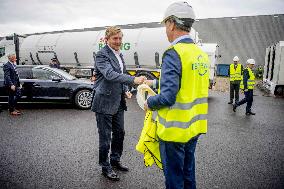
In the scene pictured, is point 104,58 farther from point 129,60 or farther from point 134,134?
point 129,60

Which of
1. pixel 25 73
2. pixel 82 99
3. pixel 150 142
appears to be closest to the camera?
pixel 150 142

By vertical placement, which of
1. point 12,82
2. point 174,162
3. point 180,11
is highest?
point 180,11

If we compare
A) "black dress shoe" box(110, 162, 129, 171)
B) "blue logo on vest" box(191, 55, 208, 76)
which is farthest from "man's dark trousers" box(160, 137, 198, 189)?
"black dress shoe" box(110, 162, 129, 171)

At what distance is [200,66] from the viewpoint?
269 centimetres

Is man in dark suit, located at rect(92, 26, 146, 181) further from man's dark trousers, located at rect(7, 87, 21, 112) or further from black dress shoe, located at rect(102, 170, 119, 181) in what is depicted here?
man's dark trousers, located at rect(7, 87, 21, 112)

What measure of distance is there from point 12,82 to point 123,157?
556cm

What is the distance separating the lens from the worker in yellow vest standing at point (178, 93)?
2541mm

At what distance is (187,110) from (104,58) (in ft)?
6.02

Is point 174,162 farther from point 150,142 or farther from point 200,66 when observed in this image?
point 200,66

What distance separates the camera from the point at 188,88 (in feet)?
8.58

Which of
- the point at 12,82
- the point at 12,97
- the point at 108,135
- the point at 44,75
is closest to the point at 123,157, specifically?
the point at 108,135

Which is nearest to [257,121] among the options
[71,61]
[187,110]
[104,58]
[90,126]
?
[90,126]

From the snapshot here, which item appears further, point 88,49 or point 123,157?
point 88,49

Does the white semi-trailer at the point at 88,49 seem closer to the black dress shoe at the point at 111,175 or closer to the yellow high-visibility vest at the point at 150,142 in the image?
the black dress shoe at the point at 111,175
